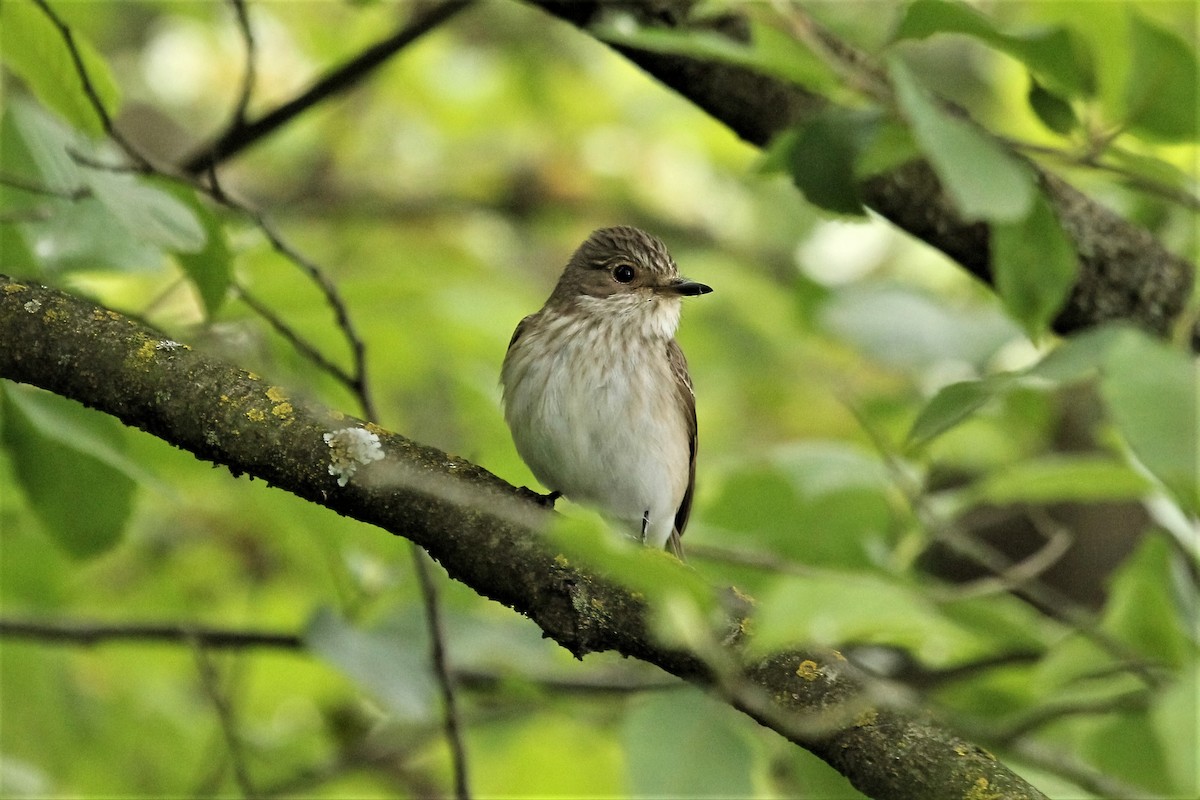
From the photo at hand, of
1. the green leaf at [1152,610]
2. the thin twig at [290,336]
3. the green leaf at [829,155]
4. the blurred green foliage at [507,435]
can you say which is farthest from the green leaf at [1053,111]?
the thin twig at [290,336]

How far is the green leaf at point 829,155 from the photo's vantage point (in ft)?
9.97

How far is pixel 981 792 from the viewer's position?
233 cm

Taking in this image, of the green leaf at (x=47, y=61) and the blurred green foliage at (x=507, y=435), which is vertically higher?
the green leaf at (x=47, y=61)

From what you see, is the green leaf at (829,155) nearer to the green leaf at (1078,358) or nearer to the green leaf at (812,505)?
the green leaf at (1078,358)

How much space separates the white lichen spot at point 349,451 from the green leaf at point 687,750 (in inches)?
36.7

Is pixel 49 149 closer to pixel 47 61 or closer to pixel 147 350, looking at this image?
pixel 47 61

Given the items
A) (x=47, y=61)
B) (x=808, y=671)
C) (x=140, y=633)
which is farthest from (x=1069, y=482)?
(x=140, y=633)

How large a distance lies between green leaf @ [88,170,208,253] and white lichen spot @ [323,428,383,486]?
0.49 metres

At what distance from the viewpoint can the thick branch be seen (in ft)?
12.7

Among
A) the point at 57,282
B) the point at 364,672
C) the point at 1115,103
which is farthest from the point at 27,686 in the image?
the point at 1115,103

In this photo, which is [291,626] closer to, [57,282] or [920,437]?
[57,282]

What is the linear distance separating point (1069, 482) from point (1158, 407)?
141 centimetres

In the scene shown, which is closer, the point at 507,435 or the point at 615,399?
the point at 507,435

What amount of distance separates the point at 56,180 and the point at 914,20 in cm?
180
